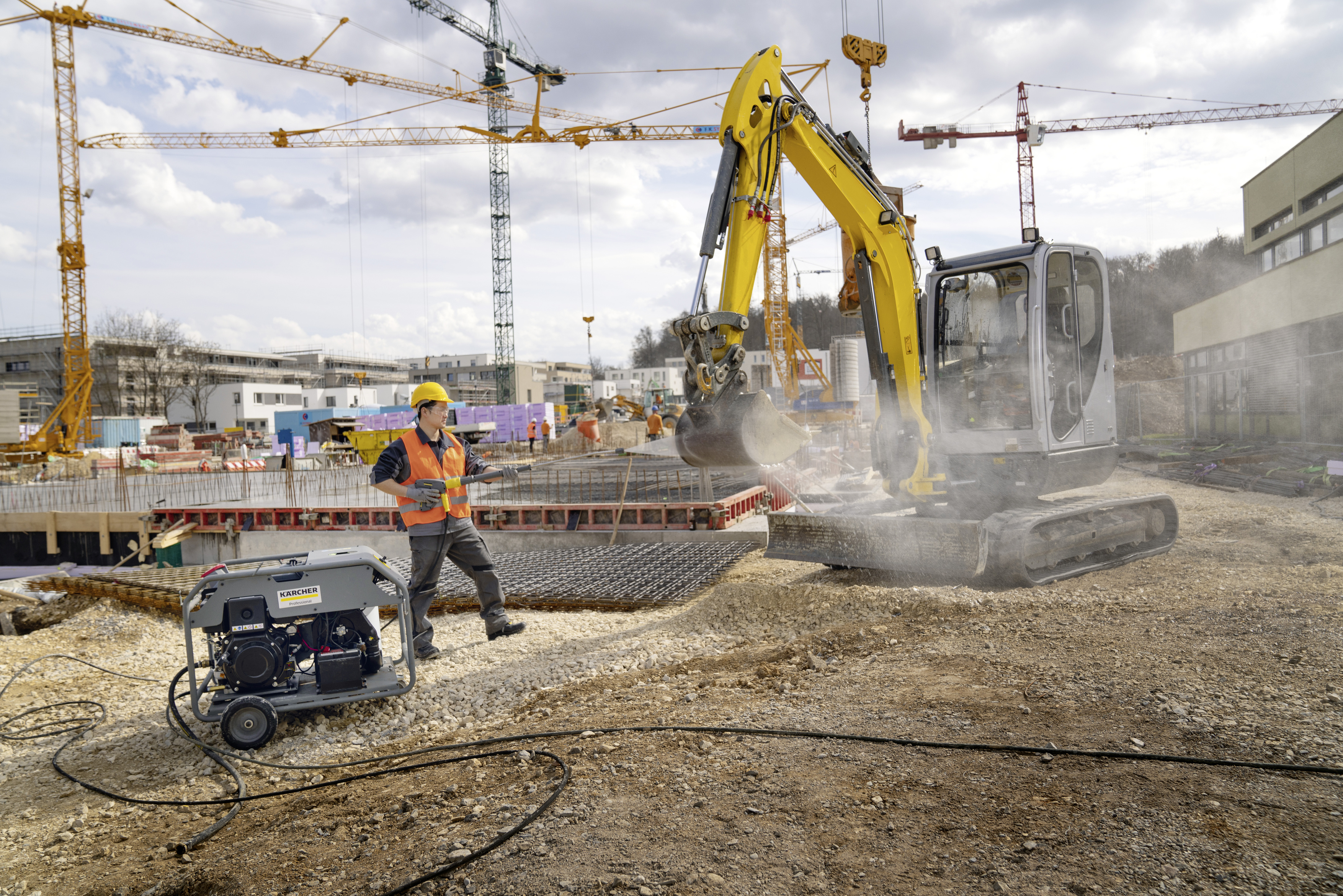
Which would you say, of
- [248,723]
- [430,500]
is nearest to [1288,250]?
[430,500]

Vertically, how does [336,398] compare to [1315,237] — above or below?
below

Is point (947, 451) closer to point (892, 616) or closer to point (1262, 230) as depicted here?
point (892, 616)

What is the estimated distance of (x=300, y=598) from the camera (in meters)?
4.09

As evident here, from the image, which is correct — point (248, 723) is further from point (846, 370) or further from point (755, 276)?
point (846, 370)

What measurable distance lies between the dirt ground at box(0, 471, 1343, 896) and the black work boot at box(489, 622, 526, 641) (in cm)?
121

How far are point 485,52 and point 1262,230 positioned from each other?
48.8 m

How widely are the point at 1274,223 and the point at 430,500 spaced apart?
1021 inches

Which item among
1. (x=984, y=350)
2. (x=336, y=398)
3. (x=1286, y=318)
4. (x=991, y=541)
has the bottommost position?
(x=991, y=541)

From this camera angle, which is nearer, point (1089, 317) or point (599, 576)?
point (1089, 317)

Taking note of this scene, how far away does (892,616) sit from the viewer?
5762mm

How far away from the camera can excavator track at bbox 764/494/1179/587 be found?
6.21 meters

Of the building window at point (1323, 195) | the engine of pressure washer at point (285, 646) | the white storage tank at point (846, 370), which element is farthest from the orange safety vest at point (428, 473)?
the white storage tank at point (846, 370)

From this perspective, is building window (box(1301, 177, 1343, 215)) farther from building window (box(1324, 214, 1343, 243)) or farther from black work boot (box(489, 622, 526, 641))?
black work boot (box(489, 622, 526, 641))

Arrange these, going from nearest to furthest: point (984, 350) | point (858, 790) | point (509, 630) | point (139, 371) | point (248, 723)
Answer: point (858, 790) < point (248, 723) < point (509, 630) < point (984, 350) < point (139, 371)
